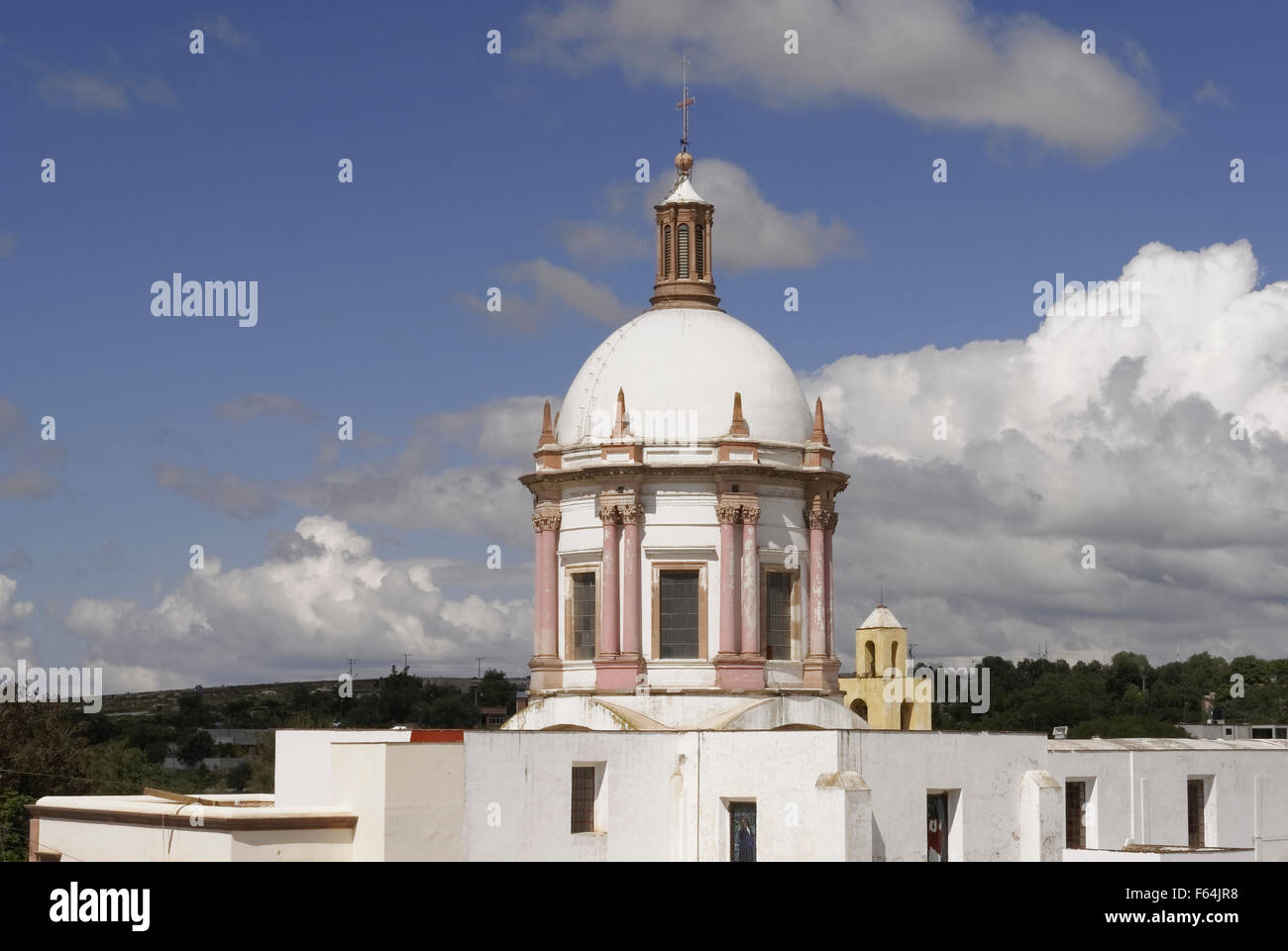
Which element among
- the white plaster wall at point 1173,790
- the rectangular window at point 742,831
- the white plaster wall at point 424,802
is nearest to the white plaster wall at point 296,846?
the white plaster wall at point 424,802

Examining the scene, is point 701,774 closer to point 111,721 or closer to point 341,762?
point 341,762

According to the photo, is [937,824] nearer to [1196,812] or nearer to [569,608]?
[1196,812]

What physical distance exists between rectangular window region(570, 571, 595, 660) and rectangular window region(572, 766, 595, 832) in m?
5.79

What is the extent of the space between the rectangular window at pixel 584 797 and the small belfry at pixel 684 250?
1404 cm

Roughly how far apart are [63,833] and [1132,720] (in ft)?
207

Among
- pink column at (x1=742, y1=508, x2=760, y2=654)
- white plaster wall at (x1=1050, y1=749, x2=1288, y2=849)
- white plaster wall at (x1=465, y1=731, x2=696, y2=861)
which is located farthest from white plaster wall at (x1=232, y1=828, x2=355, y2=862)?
white plaster wall at (x1=1050, y1=749, x2=1288, y2=849)

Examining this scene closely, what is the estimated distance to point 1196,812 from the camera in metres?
54.7

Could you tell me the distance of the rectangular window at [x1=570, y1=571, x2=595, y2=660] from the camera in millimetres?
52000

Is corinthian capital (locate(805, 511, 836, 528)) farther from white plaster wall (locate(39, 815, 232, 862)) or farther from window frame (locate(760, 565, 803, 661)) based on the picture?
white plaster wall (locate(39, 815, 232, 862))

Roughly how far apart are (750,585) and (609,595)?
11.7ft

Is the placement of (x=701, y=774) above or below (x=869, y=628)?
below

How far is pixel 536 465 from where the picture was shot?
53.5 m

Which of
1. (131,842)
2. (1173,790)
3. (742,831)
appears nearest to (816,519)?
(742,831)
